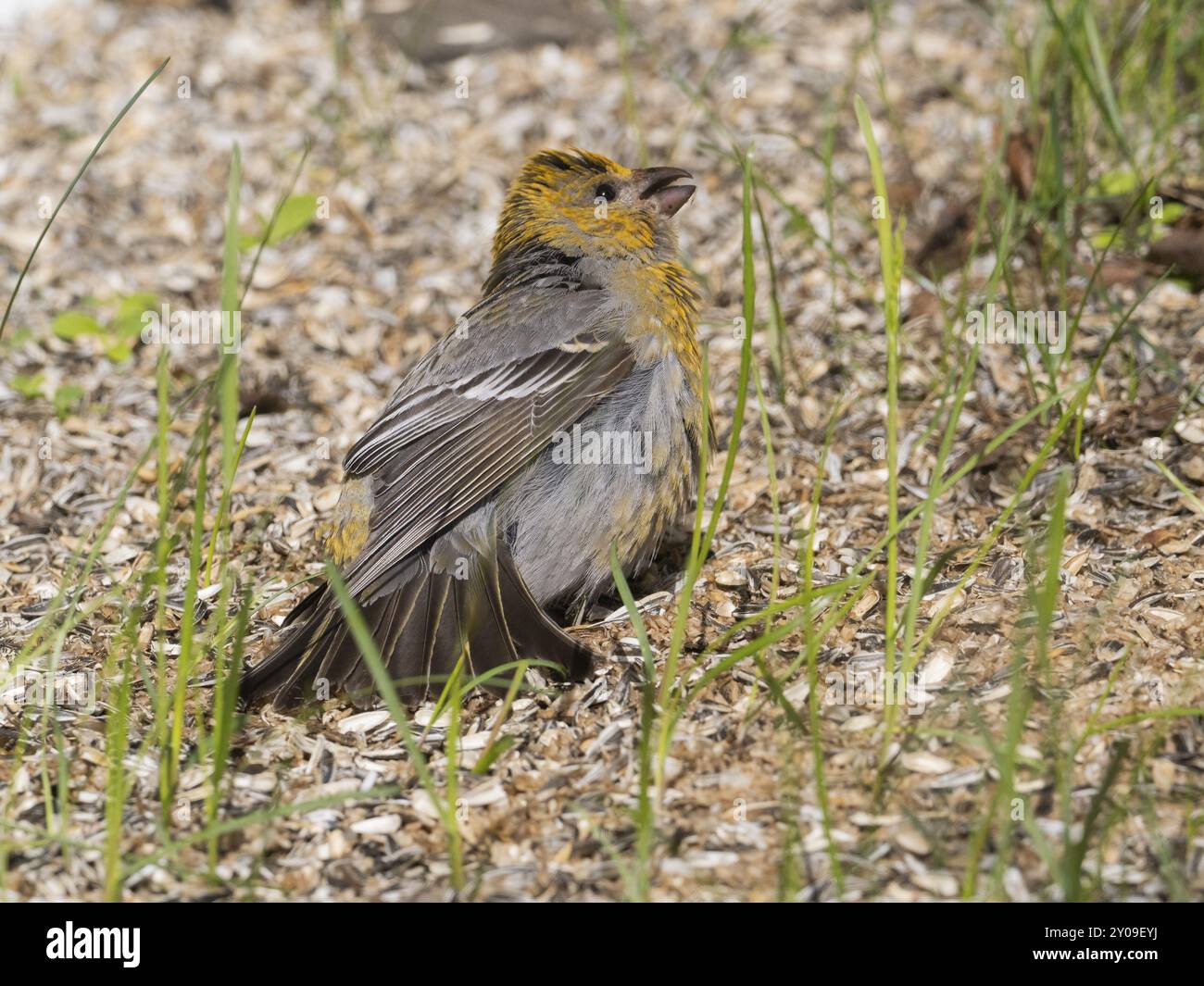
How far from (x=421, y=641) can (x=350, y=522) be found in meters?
0.54

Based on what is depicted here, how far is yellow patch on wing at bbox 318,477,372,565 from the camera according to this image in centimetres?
400

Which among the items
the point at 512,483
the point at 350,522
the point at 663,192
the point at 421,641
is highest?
the point at 663,192

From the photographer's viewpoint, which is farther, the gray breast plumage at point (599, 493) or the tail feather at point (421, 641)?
the gray breast plumage at point (599, 493)

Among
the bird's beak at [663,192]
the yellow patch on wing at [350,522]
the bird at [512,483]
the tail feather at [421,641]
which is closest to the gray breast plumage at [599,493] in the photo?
the bird at [512,483]

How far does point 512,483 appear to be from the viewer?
408 centimetres

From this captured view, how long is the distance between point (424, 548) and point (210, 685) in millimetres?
743

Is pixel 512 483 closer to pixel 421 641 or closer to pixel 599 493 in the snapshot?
pixel 599 493

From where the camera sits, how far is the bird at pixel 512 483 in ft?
11.9

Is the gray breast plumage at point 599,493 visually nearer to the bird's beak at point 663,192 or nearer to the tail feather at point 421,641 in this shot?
the tail feather at point 421,641

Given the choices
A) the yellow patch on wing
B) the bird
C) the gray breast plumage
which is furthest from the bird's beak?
the yellow patch on wing

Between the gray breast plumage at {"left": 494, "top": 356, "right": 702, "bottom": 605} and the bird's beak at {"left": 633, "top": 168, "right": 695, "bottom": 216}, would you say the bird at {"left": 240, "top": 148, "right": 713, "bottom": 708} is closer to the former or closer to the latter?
the gray breast plumage at {"left": 494, "top": 356, "right": 702, "bottom": 605}

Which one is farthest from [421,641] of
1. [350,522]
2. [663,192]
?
[663,192]

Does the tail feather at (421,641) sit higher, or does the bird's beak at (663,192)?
the bird's beak at (663,192)
